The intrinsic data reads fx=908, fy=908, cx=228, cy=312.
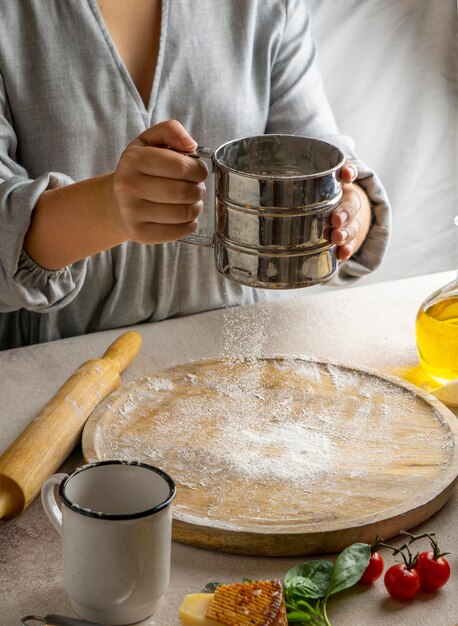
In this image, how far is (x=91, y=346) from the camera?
1.31m

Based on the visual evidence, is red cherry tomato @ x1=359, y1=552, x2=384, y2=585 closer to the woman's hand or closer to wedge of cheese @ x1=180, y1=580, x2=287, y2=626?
wedge of cheese @ x1=180, y1=580, x2=287, y2=626

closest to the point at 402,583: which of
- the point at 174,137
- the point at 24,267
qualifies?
the point at 174,137

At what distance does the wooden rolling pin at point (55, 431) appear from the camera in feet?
2.97

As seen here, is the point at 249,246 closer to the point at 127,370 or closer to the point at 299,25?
the point at 127,370

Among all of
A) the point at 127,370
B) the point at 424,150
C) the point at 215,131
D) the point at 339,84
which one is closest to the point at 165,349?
the point at 127,370

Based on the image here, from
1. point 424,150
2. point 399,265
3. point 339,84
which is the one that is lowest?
point 399,265

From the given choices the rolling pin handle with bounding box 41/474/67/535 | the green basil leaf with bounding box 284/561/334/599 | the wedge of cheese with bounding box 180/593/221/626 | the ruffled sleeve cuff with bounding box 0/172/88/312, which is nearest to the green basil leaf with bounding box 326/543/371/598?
the green basil leaf with bounding box 284/561/334/599

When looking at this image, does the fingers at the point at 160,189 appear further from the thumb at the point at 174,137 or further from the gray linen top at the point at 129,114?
the gray linen top at the point at 129,114

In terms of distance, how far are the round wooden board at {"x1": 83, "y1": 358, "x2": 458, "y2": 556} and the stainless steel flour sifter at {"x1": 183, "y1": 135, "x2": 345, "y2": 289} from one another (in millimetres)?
211

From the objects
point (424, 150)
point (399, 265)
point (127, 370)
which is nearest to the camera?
point (127, 370)

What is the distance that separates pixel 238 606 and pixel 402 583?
0.16m

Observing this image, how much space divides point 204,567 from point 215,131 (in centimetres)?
Answer: 81

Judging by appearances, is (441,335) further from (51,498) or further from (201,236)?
(51,498)

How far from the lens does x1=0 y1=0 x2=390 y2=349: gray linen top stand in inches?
51.5
